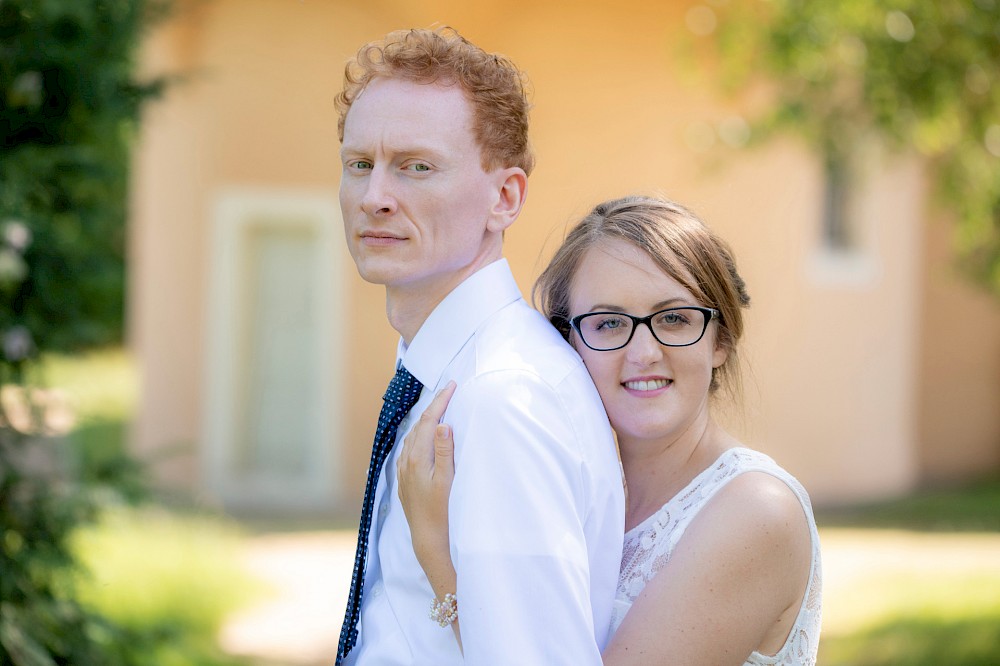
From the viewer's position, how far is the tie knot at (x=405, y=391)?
101 inches

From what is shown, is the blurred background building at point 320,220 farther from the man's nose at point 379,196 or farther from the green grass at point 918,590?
the man's nose at point 379,196

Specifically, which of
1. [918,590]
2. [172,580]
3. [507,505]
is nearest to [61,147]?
[507,505]

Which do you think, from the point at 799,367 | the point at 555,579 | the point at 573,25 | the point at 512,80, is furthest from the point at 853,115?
the point at 555,579

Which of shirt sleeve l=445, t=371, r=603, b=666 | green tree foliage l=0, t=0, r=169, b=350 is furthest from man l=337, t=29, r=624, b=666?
green tree foliage l=0, t=0, r=169, b=350

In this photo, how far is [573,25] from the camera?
12516 millimetres

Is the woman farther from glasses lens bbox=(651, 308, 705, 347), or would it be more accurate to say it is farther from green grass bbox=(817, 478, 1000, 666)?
green grass bbox=(817, 478, 1000, 666)

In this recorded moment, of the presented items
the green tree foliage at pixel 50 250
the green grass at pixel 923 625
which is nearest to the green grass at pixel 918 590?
the green grass at pixel 923 625

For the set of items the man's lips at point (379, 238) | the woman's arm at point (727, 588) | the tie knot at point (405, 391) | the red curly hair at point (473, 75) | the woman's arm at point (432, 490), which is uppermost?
the red curly hair at point (473, 75)

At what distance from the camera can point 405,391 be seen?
8.46 feet

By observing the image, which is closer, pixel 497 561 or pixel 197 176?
pixel 497 561

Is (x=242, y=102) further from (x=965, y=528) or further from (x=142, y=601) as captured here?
(x=965, y=528)

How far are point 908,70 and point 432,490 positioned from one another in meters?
6.02

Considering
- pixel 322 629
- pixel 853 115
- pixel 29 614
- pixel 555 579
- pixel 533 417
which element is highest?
pixel 853 115

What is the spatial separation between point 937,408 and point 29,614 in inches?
554
